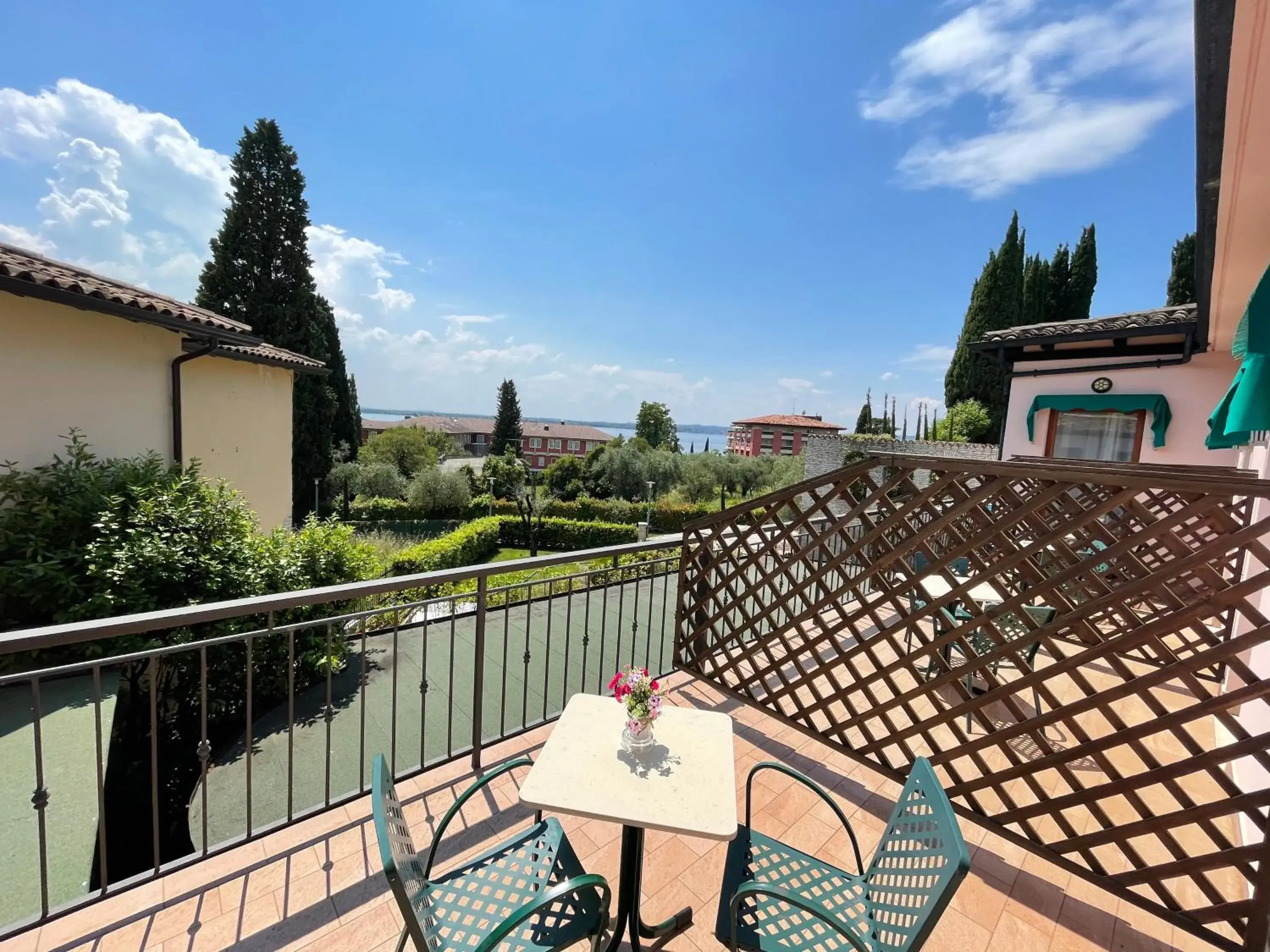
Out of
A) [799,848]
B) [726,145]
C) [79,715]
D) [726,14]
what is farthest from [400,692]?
[726,145]

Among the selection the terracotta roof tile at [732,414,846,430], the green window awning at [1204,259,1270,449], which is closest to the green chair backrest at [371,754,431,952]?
the green window awning at [1204,259,1270,449]

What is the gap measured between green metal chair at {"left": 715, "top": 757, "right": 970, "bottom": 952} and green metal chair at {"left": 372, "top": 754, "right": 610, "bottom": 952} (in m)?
0.39

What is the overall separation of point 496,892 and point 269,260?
18780 millimetres

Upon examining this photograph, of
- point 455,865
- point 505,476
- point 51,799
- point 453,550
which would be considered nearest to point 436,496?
point 505,476

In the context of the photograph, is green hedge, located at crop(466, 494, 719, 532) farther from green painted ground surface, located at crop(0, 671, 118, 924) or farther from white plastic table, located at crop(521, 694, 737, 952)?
white plastic table, located at crop(521, 694, 737, 952)

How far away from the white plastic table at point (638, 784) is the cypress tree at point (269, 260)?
16268 mm

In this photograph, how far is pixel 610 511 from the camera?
75.8 feet

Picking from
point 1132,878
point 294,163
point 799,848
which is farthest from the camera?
point 294,163

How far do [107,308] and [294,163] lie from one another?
14408mm

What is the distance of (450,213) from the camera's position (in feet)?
32.9

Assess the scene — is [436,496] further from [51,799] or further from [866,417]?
[866,417]

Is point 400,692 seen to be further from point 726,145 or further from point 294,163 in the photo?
point 294,163

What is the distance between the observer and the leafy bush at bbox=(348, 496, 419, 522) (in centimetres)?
2277

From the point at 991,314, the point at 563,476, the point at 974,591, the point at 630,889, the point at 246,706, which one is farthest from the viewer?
the point at 563,476
